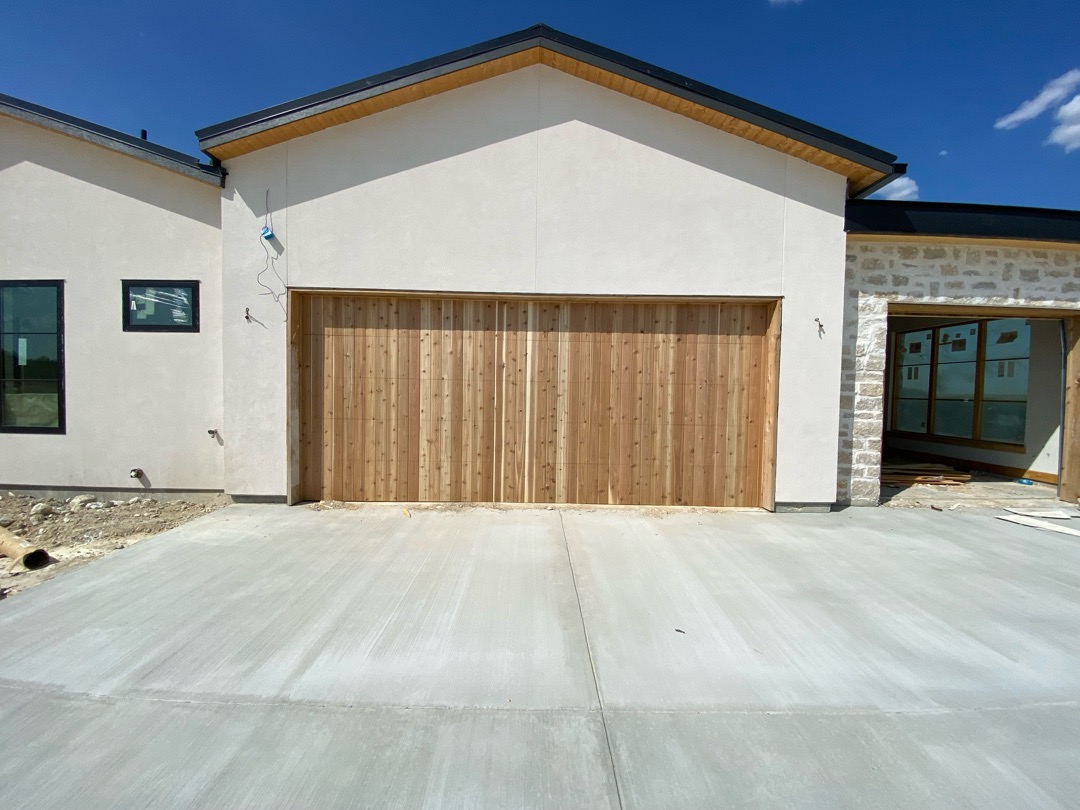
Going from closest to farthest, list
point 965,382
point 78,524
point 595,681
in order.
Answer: point 595,681, point 78,524, point 965,382

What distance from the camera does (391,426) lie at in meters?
6.18

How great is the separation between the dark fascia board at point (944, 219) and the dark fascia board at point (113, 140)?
770cm

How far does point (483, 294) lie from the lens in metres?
6.01

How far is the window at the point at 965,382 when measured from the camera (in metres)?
8.70

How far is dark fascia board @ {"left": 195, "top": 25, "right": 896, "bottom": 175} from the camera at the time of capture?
5.47 metres

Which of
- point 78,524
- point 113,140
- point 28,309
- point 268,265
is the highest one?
point 113,140

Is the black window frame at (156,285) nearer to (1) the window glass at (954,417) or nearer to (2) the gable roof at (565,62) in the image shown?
(2) the gable roof at (565,62)

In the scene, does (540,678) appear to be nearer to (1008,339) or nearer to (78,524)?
(78,524)

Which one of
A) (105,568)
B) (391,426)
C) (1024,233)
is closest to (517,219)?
(391,426)

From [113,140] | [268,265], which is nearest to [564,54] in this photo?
[268,265]

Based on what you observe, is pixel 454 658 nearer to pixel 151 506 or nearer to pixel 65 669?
pixel 65 669

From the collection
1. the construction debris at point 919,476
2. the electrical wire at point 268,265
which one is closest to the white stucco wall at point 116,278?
the electrical wire at point 268,265

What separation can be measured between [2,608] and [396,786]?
3.46m

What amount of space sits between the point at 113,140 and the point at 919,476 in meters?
12.4
